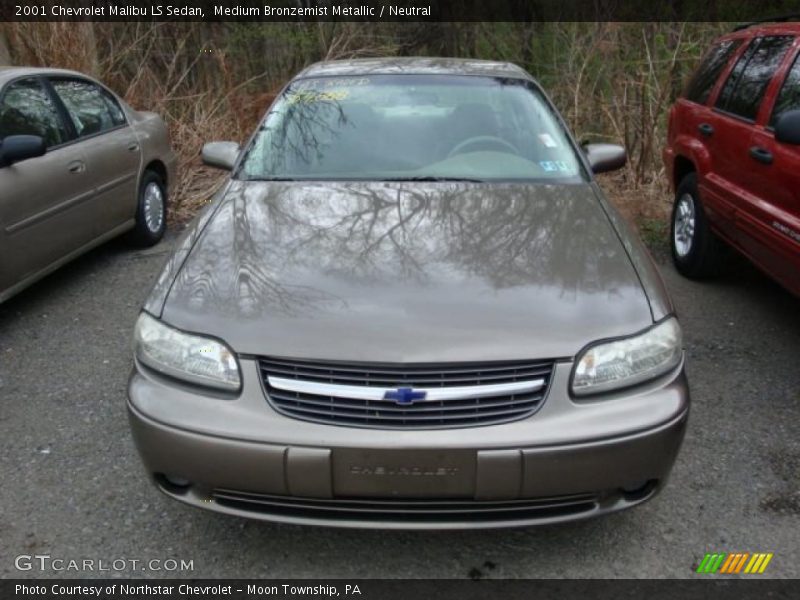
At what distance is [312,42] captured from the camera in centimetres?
1056

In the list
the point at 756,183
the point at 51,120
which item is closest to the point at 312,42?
the point at 51,120

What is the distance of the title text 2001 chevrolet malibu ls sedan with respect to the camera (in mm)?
2168

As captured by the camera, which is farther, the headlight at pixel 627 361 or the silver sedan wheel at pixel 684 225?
the silver sedan wheel at pixel 684 225

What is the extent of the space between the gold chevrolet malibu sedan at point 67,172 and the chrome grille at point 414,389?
114 inches

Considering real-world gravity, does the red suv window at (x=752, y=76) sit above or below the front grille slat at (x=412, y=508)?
above

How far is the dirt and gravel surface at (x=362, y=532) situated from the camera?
8.43 ft

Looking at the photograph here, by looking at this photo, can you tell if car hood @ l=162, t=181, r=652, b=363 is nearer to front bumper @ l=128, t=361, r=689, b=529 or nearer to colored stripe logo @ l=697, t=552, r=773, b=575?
front bumper @ l=128, t=361, r=689, b=529

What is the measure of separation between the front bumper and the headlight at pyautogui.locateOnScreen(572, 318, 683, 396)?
0.05 metres

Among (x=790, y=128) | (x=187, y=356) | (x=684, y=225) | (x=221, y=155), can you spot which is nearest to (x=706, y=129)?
(x=684, y=225)

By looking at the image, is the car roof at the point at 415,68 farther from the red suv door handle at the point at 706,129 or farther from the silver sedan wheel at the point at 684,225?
the silver sedan wheel at the point at 684,225

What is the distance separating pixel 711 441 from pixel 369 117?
219cm

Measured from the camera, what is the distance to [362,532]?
270 centimetres

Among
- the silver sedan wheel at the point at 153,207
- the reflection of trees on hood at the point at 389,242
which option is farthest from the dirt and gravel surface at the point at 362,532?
the silver sedan wheel at the point at 153,207
